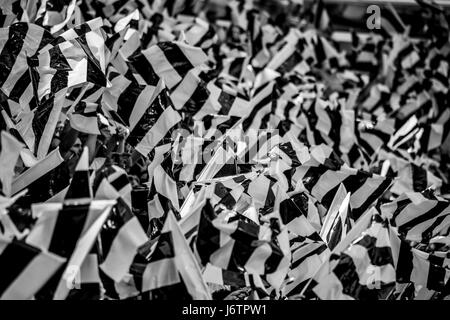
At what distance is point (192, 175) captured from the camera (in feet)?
1.83

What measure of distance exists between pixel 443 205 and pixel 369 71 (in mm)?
542

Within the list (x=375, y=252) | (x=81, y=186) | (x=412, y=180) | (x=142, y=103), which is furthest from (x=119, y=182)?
(x=412, y=180)

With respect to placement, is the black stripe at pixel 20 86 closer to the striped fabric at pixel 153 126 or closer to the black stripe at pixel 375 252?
the striped fabric at pixel 153 126

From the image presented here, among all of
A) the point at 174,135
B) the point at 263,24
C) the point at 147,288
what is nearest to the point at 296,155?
the point at 174,135

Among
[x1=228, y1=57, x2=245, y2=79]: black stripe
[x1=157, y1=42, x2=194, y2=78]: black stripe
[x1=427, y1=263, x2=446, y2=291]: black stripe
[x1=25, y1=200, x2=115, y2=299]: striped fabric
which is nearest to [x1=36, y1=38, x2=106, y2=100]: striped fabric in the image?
[x1=157, y1=42, x2=194, y2=78]: black stripe

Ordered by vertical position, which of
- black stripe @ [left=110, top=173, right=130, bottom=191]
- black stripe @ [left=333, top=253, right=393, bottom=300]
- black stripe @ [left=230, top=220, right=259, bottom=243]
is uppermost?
black stripe @ [left=110, top=173, right=130, bottom=191]

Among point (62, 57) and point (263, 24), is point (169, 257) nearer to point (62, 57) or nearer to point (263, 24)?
point (62, 57)

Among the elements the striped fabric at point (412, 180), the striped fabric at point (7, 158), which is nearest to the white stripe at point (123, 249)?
the striped fabric at point (7, 158)

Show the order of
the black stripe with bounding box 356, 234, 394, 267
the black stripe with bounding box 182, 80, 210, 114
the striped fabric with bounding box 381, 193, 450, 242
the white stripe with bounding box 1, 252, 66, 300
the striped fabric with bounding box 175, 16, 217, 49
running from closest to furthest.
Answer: the white stripe with bounding box 1, 252, 66, 300
the black stripe with bounding box 356, 234, 394, 267
the striped fabric with bounding box 381, 193, 450, 242
the black stripe with bounding box 182, 80, 210, 114
the striped fabric with bounding box 175, 16, 217, 49

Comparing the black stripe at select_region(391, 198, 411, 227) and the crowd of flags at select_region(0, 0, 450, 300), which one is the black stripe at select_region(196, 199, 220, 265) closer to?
the crowd of flags at select_region(0, 0, 450, 300)

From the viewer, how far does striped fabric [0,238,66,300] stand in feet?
1.12

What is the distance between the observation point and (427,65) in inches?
39.2

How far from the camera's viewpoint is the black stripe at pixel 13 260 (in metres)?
0.34
